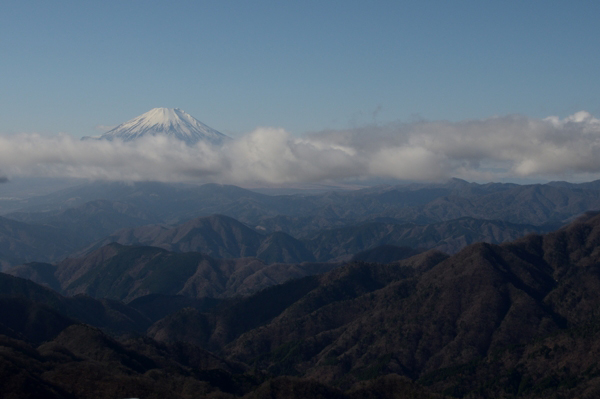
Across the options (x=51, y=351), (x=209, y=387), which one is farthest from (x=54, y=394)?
(x=209, y=387)

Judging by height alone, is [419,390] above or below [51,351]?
below

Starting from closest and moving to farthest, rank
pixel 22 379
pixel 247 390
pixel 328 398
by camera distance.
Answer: pixel 22 379 → pixel 328 398 → pixel 247 390

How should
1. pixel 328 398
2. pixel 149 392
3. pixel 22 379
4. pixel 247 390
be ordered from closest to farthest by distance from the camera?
1. pixel 22 379
2. pixel 149 392
3. pixel 328 398
4. pixel 247 390

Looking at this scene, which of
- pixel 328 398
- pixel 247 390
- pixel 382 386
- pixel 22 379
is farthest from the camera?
pixel 247 390

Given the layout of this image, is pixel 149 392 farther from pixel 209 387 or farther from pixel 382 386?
pixel 382 386

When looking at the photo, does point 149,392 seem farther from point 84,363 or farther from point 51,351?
point 51,351

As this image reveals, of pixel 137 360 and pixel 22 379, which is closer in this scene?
pixel 22 379

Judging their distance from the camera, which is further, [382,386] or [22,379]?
[382,386]

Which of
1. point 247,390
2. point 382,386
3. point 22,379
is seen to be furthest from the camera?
point 247,390

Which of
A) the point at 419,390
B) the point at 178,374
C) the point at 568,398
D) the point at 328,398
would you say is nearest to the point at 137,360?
the point at 178,374
